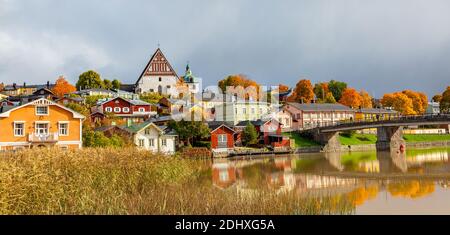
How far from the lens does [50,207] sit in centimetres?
1140

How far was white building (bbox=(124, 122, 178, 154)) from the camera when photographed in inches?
1975

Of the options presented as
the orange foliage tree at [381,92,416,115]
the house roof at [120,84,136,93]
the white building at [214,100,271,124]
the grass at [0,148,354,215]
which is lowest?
the grass at [0,148,354,215]

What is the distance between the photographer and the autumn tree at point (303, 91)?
102 meters

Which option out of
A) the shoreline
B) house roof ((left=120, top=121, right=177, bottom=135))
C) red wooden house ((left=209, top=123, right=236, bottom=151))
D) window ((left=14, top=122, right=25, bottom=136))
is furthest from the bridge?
window ((left=14, top=122, right=25, bottom=136))

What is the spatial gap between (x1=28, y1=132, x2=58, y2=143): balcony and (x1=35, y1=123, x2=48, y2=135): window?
0.44 meters

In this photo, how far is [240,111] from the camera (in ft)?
254

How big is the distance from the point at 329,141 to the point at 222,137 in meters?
18.4

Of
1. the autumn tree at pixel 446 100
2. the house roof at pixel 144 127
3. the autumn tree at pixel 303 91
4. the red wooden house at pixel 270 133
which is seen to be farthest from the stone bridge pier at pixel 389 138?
the autumn tree at pixel 446 100

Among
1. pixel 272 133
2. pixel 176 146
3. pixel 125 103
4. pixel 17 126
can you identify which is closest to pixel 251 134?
pixel 272 133

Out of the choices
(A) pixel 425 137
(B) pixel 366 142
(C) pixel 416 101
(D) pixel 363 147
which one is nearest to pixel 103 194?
(D) pixel 363 147

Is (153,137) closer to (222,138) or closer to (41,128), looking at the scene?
(222,138)

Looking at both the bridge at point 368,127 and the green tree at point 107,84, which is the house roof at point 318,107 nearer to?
the bridge at point 368,127

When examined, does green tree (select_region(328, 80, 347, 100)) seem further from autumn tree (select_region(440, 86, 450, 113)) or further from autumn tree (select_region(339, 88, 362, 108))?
autumn tree (select_region(440, 86, 450, 113))

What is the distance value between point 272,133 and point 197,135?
43.3 ft
